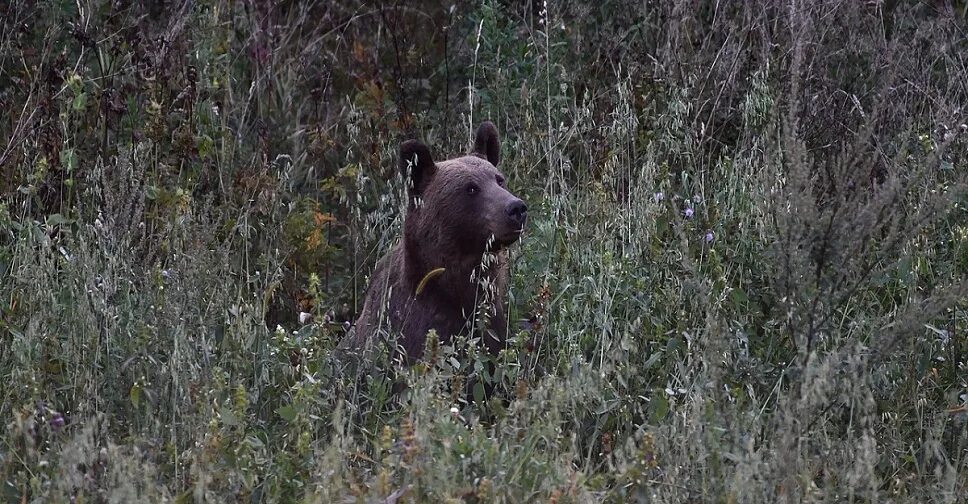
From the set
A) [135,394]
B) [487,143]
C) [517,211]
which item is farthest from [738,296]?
[135,394]

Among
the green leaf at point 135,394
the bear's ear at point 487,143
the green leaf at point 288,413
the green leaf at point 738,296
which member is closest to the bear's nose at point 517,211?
the bear's ear at point 487,143

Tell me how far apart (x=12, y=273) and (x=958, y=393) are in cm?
397

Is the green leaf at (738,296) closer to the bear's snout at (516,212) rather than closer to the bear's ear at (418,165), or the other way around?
the bear's snout at (516,212)

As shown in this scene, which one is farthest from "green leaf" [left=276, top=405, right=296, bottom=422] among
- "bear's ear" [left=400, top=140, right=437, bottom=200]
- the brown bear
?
"bear's ear" [left=400, top=140, right=437, bottom=200]

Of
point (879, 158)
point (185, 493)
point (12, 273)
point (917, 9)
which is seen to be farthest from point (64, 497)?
point (917, 9)

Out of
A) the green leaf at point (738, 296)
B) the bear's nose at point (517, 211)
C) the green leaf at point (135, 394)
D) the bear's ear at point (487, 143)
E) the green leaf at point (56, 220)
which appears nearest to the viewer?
the green leaf at point (135, 394)

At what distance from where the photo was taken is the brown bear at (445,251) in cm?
629

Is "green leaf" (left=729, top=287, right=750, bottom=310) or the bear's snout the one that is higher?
the bear's snout

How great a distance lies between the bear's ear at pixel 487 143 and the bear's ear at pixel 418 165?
338 millimetres

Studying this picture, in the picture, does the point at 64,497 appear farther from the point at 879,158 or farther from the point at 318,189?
the point at 879,158

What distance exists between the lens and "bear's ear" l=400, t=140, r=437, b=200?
656 centimetres

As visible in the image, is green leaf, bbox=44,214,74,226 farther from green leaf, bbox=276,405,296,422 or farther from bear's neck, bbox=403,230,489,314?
green leaf, bbox=276,405,296,422

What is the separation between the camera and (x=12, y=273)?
5.98 meters

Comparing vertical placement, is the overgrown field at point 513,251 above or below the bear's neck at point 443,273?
above
